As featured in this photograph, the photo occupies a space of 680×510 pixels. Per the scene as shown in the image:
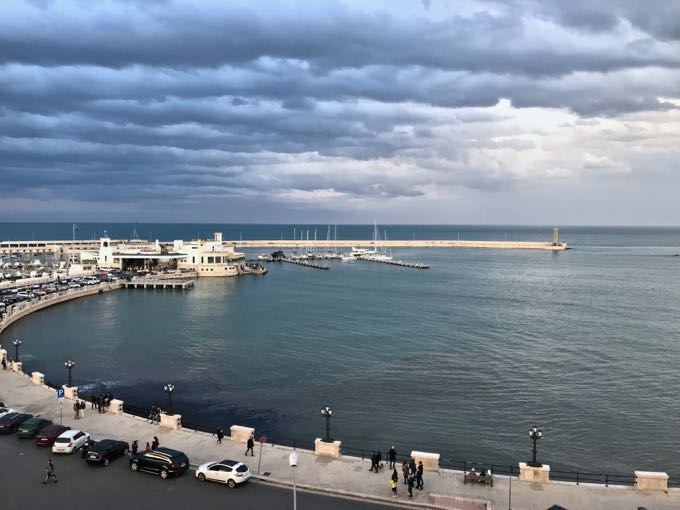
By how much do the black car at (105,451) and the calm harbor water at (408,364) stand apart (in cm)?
1211

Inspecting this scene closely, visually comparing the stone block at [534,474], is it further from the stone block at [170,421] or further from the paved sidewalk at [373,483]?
the stone block at [170,421]

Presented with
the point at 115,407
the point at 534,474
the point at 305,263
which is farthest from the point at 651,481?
the point at 305,263

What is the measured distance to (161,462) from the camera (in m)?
23.9

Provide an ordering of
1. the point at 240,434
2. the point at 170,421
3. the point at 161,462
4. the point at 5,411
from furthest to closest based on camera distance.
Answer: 1. the point at 5,411
2. the point at 170,421
3. the point at 240,434
4. the point at 161,462

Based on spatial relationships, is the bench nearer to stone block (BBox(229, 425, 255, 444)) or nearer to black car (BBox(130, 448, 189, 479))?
stone block (BBox(229, 425, 255, 444))

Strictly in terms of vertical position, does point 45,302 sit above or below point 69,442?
below

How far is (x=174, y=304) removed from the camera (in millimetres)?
95750

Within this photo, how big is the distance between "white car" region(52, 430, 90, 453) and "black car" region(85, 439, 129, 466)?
134 centimetres

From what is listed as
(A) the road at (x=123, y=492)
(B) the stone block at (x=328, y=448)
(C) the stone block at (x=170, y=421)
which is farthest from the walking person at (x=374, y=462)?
(C) the stone block at (x=170, y=421)

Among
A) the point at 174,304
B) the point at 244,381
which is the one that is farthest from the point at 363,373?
the point at 174,304

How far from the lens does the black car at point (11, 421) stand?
2845 cm

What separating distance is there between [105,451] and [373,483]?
38.5 feet

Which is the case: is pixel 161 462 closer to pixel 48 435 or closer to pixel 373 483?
pixel 48 435

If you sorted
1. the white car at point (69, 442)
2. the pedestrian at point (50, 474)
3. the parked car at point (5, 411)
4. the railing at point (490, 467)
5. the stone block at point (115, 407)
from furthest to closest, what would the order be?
the stone block at point (115, 407) < the railing at point (490, 467) < the parked car at point (5, 411) < the white car at point (69, 442) < the pedestrian at point (50, 474)
